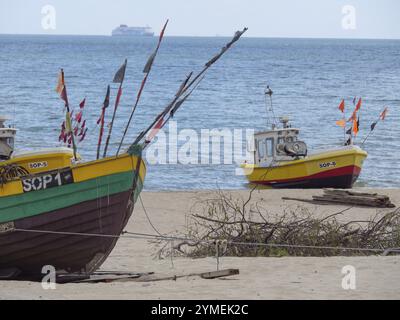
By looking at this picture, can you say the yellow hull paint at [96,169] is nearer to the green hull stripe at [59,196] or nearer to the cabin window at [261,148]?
the green hull stripe at [59,196]

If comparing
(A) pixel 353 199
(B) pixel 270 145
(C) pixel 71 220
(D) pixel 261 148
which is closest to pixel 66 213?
(C) pixel 71 220

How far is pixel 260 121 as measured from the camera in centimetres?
4516

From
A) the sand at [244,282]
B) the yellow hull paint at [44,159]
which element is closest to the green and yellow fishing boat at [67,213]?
the sand at [244,282]

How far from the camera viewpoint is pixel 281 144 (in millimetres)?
23109

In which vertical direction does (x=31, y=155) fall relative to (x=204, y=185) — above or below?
above

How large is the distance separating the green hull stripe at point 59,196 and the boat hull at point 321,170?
11.2 metres

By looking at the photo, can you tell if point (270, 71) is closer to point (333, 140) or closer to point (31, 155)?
point (333, 140)

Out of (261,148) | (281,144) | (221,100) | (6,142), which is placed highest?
(6,142)

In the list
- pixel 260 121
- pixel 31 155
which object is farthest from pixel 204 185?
pixel 260 121

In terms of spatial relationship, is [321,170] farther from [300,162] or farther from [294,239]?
[294,239]

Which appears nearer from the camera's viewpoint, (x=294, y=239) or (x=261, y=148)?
(x=294, y=239)

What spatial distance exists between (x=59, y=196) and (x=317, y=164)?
458 inches

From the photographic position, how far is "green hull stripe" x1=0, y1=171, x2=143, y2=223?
1201cm
